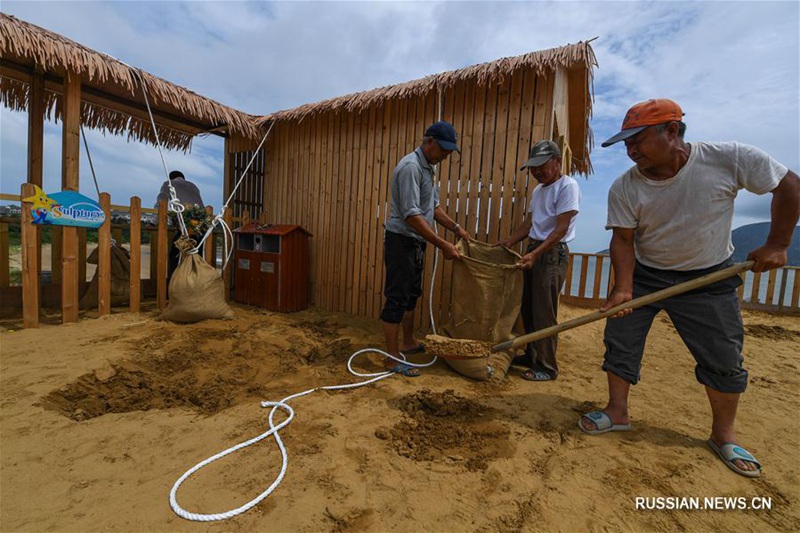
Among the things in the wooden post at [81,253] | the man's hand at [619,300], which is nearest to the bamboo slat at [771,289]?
the man's hand at [619,300]

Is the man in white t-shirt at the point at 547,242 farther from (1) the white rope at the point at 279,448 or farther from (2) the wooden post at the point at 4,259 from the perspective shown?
(2) the wooden post at the point at 4,259

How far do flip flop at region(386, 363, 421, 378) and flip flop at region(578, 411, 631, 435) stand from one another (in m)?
1.17

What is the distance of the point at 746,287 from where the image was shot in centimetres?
670

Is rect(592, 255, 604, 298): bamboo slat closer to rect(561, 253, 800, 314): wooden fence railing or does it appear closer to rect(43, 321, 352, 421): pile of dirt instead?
rect(561, 253, 800, 314): wooden fence railing

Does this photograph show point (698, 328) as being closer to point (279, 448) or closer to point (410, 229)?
point (410, 229)

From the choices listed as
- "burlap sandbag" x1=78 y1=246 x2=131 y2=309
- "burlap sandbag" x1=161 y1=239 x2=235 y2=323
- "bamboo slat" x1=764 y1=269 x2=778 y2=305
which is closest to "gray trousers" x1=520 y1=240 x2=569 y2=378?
"burlap sandbag" x1=161 y1=239 x2=235 y2=323

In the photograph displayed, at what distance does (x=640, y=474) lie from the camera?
5.44 feet

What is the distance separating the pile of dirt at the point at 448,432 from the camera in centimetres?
176

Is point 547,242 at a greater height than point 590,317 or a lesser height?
greater

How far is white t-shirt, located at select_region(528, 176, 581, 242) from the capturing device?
2734 millimetres

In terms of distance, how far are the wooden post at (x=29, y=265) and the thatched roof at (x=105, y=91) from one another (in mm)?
1243

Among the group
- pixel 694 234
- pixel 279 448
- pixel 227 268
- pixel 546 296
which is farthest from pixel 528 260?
pixel 227 268

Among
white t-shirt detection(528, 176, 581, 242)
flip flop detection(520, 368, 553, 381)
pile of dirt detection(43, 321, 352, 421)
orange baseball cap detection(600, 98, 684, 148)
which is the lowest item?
pile of dirt detection(43, 321, 352, 421)

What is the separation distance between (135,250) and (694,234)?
493cm
